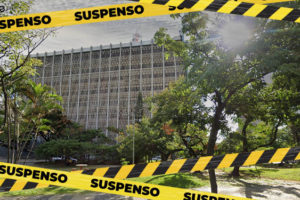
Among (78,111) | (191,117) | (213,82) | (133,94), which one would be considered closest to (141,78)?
(133,94)

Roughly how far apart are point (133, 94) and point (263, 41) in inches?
2182

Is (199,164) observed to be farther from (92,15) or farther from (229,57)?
(229,57)

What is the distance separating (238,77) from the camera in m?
6.71

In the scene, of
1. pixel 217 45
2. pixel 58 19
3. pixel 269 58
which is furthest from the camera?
pixel 217 45

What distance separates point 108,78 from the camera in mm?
62938

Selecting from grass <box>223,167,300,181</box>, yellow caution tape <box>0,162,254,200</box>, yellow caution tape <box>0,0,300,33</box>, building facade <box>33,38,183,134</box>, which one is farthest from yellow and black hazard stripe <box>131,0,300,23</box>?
building facade <box>33,38,183,134</box>

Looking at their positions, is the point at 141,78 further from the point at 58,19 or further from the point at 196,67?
the point at 58,19

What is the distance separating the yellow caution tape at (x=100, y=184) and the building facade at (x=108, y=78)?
5522cm

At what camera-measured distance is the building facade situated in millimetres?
59344

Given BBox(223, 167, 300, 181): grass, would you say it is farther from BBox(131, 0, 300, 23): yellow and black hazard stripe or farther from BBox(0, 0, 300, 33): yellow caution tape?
BBox(0, 0, 300, 33): yellow caution tape

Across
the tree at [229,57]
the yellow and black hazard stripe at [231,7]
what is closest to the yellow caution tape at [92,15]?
the yellow and black hazard stripe at [231,7]

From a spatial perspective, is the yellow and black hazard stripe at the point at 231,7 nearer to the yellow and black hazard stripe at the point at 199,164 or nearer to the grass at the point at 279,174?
the yellow and black hazard stripe at the point at 199,164

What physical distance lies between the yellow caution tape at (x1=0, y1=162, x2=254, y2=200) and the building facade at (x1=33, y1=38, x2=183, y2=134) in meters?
55.2

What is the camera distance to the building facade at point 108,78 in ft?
195
